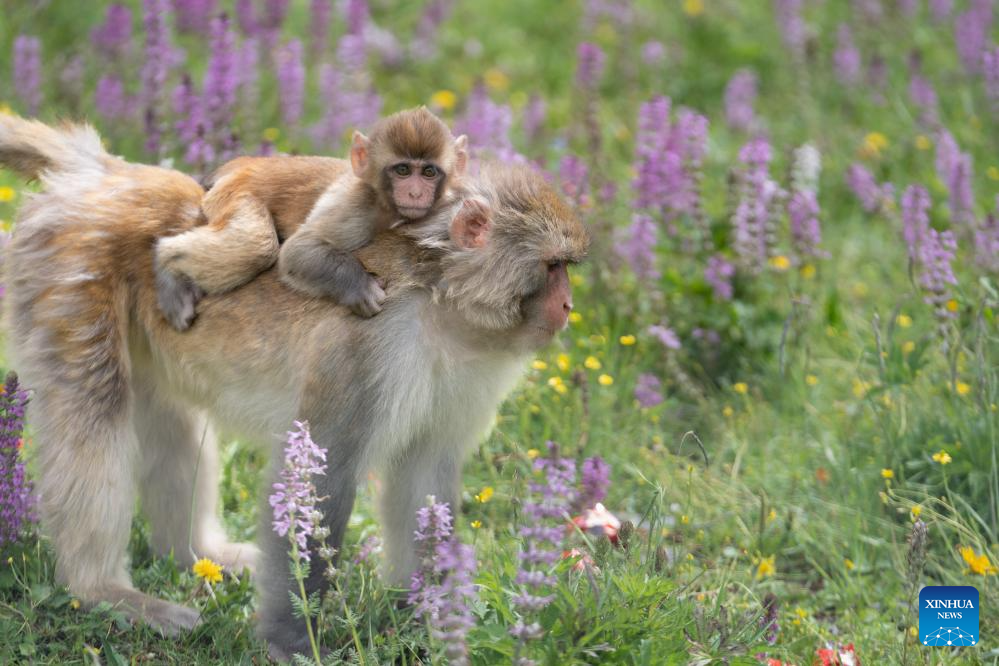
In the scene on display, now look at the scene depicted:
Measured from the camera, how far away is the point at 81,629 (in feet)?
14.5

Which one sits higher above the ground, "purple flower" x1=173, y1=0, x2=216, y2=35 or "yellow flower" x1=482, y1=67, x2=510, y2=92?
"purple flower" x1=173, y1=0, x2=216, y2=35

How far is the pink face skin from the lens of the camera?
4465 mm

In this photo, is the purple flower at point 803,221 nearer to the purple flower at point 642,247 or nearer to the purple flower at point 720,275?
the purple flower at point 720,275

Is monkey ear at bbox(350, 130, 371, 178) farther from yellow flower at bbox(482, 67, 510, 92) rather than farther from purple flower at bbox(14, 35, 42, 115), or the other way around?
yellow flower at bbox(482, 67, 510, 92)

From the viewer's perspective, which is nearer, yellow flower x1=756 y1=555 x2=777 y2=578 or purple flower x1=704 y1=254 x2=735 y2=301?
yellow flower x1=756 y1=555 x2=777 y2=578

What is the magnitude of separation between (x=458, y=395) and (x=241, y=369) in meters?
0.80

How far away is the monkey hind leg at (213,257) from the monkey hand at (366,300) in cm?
46

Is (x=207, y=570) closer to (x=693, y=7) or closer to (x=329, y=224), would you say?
(x=329, y=224)

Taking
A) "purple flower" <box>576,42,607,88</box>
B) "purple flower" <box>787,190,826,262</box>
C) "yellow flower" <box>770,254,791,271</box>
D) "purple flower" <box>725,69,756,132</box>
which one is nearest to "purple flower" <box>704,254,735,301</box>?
"yellow flower" <box>770,254,791,271</box>

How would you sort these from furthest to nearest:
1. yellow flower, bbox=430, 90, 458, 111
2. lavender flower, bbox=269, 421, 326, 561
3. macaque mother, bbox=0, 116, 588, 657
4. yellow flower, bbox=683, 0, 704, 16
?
1. yellow flower, bbox=683, 0, 704, 16
2. yellow flower, bbox=430, 90, 458, 111
3. macaque mother, bbox=0, 116, 588, 657
4. lavender flower, bbox=269, 421, 326, 561

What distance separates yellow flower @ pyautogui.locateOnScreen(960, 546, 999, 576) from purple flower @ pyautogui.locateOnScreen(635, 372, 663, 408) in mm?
1788

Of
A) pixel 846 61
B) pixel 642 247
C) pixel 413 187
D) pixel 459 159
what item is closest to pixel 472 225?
pixel 413 187

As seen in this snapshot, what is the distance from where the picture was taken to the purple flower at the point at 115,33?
27.1ft

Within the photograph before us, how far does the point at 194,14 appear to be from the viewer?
8.55m
